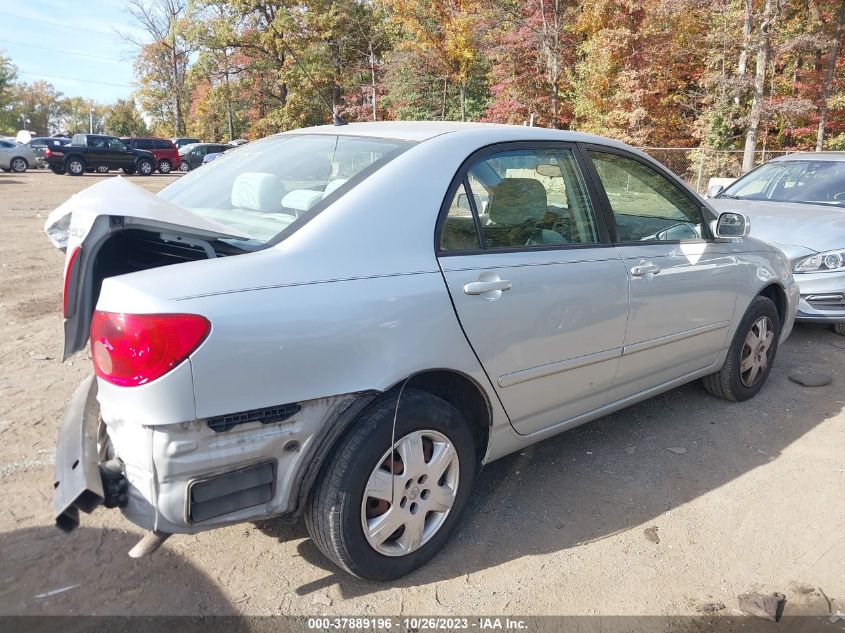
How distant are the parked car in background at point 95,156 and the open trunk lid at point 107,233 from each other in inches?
1152

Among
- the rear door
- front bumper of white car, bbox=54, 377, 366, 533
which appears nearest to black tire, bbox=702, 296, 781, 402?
the rear door

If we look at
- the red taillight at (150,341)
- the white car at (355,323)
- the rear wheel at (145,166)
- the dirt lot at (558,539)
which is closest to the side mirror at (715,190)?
the dirt lot at (558,539)

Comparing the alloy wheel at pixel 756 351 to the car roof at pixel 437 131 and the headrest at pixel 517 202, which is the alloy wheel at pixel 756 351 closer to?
the car roof at pixel 437 131

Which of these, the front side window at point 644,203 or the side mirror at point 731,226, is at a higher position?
the front side window at point 644,203

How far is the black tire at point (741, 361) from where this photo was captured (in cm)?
421

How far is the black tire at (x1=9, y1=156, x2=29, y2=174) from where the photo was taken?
97.2ft

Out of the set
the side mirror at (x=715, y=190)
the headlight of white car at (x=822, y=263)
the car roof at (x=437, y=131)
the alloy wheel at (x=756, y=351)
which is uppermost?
the car roof at (x=437, y=131)

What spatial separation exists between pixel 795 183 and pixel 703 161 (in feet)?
41.6

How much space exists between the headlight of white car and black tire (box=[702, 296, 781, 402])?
5.36 ft

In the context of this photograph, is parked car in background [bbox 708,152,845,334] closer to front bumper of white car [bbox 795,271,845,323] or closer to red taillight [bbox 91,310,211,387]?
front bumper of white car [bbox 795,271,845,323]

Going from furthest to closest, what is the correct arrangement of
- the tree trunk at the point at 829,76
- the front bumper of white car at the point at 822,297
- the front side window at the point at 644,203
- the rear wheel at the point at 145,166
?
the rear wheel at the point at 145,166 < the tree trunk at the point at 829,76 < the front bumper of white car at the point at 822,297 < the front side window at the point at 644,203

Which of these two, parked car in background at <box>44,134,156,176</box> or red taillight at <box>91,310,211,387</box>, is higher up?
parked car in background at <box>44,134,156,176</box>

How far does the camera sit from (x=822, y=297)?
5.74 metres

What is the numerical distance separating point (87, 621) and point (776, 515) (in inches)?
119
